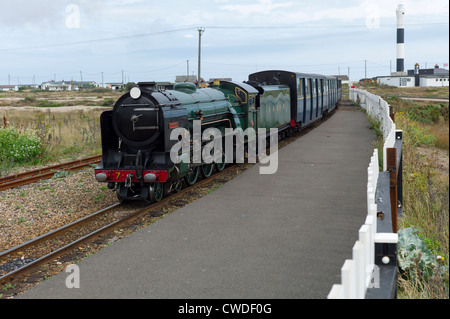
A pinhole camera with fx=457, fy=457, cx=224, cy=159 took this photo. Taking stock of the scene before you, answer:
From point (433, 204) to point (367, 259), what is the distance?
469 cm

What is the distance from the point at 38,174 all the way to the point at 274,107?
9163 millimetres

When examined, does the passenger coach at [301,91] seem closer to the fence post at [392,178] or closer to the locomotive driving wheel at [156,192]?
the locomotive driving wheel at [156,192]

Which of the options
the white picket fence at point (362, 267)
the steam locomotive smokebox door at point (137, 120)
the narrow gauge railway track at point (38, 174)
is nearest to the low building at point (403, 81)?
the narrow gauge railway track at point (38, 174)

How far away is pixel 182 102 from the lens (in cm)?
1118

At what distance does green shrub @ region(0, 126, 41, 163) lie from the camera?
622 inches

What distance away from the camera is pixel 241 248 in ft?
22.9

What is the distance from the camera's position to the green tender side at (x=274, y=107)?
1675cm

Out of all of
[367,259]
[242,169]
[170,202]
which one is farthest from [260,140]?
[367,259]

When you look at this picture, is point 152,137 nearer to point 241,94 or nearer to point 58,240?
point 58,240

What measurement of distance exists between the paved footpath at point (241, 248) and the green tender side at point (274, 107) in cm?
533

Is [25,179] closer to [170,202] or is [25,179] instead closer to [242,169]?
[170,202]

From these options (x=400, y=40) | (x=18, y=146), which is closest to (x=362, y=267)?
(x=18, y=146)

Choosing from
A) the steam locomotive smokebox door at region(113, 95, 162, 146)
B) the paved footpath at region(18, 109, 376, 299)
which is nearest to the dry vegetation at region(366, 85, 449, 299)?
the paved footpath at region(18, 109, 376, 299)

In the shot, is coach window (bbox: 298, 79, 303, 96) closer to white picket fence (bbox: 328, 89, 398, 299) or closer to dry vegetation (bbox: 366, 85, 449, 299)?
dry vegetation (bbox: 366, 85, 449, 299)
